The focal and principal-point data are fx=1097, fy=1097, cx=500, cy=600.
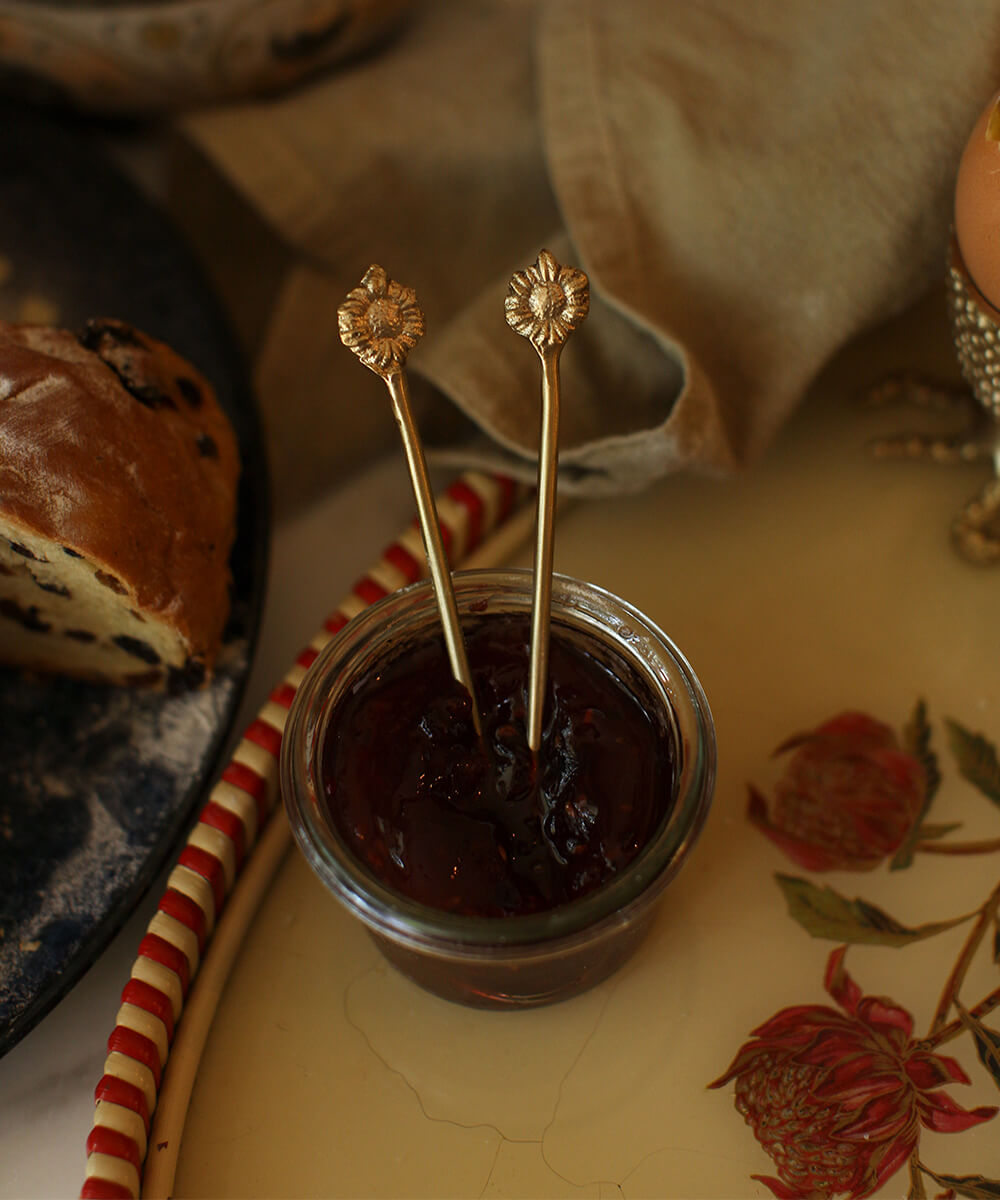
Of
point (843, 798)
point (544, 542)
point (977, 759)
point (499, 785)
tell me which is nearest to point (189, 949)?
point (499, 785)

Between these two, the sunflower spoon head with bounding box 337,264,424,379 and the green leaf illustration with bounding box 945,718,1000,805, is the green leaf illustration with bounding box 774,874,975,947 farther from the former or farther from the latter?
the sunflower spoon head with bounding box 337,264,424,379

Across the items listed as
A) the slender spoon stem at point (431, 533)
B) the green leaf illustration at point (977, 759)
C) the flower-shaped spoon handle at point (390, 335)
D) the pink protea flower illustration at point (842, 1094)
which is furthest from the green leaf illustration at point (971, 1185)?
the flower-shaped spoon handle at point (390, 335)

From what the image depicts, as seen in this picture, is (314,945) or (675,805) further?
(314,945)

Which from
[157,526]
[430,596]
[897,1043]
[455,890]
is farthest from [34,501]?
[897,1043]

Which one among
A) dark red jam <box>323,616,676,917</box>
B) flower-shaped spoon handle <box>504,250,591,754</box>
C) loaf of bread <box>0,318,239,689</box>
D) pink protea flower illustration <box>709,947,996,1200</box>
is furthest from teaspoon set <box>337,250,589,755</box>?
pink protea flower illustration <box>709,947,996,1200</box>

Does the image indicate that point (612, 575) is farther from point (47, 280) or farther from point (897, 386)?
point (47, 280)

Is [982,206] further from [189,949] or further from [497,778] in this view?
[189,949]
